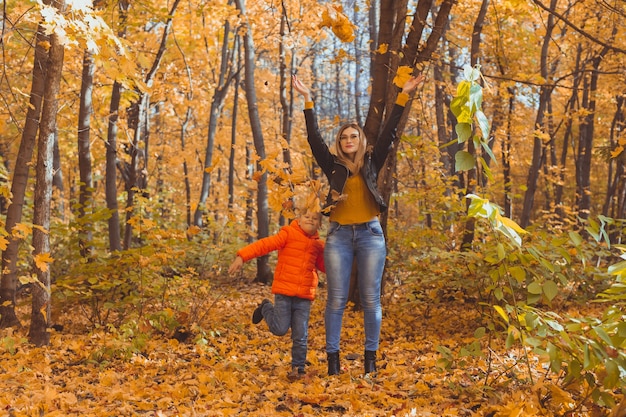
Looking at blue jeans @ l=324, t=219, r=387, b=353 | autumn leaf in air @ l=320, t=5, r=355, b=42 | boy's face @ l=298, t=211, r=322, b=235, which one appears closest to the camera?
autumn leaf in air @ l=320, t=5, r=355, b=42

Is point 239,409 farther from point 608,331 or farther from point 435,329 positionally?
point 435,329

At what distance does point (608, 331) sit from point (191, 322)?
4292mm

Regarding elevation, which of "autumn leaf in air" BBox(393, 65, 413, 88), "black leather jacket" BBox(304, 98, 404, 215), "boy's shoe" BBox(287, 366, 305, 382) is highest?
"autumn leaf in air" BBox(393, 65, 413, 88)

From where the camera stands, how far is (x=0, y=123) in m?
4.37

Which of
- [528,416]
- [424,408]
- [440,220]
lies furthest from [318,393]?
[440,220]

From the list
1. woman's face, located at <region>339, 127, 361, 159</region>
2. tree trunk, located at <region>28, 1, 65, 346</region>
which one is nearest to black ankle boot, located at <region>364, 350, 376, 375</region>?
woman's face, located at <region>339, 127, 361, 159</region>

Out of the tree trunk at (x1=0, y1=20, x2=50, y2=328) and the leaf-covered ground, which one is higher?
the tree trunk at (x1=0, y1=20, x2=50, y2=328)

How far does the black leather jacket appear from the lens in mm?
4070

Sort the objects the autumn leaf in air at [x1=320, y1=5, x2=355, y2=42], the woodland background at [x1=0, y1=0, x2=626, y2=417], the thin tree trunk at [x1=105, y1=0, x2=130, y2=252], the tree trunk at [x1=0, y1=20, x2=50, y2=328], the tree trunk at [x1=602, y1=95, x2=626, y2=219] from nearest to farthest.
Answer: the woodland background at [x1=0, y1=0, x2=626, y2=417] → the autumn leaf in air at [x1=320, y1=5, x2=355, y2=42] → the tree trunk at [x1=0, y1=20, x2=50, y2=328] → the thin tree trunk at [x1=105, y1=0, x2=130, y2=252] → the tree trunk at [x1=602, y1=95, x2=626, y2=219]

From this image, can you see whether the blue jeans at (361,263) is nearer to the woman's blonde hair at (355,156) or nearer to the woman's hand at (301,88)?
the woman's blonde hair at (355,156)

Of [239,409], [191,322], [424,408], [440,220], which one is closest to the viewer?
[424,408]

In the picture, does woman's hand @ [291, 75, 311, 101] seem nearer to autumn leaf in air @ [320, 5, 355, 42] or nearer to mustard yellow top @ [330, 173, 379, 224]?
autumn leaf in air @ [320, 5, 355, 42]

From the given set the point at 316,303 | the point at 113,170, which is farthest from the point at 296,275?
the point at 113,170

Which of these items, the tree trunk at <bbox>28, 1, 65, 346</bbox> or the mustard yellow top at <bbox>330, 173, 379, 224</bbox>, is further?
the tree trunk at <bbox>28, 1, 65, 346</bbox>
